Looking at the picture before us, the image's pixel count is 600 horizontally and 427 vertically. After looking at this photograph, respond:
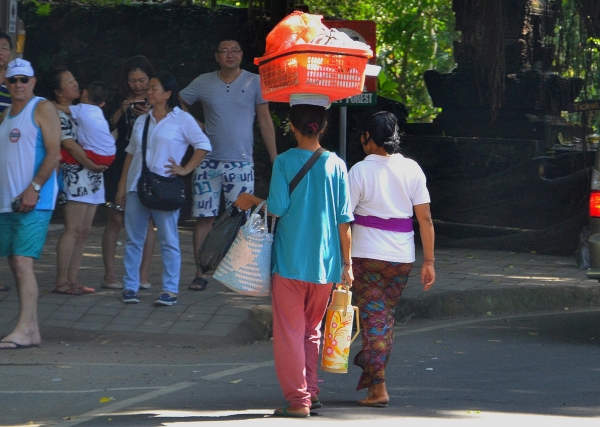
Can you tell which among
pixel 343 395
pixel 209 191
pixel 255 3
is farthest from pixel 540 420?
pixel 255 3

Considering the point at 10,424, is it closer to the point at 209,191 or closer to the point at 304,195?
the point at 304,195

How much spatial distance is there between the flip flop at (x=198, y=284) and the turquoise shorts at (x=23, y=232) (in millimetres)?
1792

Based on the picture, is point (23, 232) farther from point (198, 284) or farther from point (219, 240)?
point (219, 240)

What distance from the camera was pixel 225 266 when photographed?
5.39m

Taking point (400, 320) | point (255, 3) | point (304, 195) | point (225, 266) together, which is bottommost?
point (400, 320)

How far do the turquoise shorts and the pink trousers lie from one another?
2.39 m

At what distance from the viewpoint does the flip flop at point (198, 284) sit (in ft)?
28.0

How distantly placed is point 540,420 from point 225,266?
1.87 meters

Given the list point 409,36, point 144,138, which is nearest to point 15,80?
point 144,138

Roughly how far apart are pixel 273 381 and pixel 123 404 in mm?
1012

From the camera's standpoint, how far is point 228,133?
8391 millimetres

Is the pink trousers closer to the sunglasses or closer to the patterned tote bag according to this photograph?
the patterned tote bag

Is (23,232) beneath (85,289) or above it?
above

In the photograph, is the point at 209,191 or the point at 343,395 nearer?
the point at 343,395
